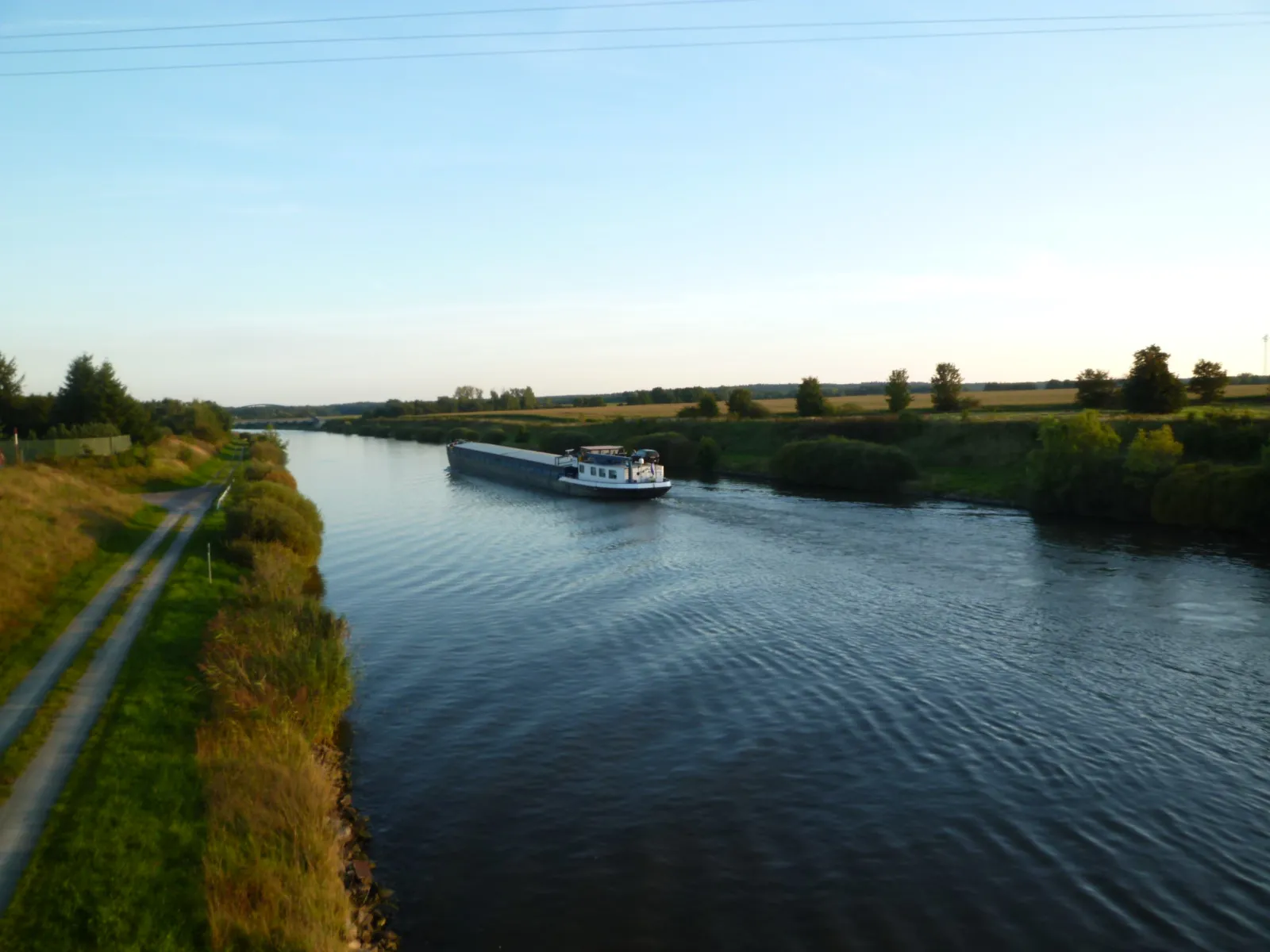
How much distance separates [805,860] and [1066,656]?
47.4ft

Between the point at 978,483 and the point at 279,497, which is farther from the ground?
the point at 279,497

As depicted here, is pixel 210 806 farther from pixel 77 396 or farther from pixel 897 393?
pixel 897 393

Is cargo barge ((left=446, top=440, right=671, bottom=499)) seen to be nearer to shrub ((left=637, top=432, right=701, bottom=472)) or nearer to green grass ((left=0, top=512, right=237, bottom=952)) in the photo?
shrub ((left=637, top=432, right=701, bottom=472))

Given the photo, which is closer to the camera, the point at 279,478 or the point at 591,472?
the point at 279,478

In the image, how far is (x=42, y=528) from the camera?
29078 mm

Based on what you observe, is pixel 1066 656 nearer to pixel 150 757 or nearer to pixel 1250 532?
pixel 150 757

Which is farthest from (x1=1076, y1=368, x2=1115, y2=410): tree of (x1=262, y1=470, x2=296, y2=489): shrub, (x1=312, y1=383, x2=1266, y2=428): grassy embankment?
(x1=262, y1=470, x2=296, y2=489): shrub

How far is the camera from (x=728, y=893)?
13.5m

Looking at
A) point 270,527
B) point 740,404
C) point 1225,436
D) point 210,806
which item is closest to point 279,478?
point 270,527

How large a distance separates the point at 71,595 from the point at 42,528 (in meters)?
5.97

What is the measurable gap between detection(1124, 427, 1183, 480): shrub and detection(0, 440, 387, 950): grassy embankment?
46.4m

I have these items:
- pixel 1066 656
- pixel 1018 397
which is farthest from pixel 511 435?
pixel 1066 656

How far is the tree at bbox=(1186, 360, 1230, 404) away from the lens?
80312mm

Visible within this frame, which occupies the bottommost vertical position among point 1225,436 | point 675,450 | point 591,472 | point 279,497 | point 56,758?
point 56,758
